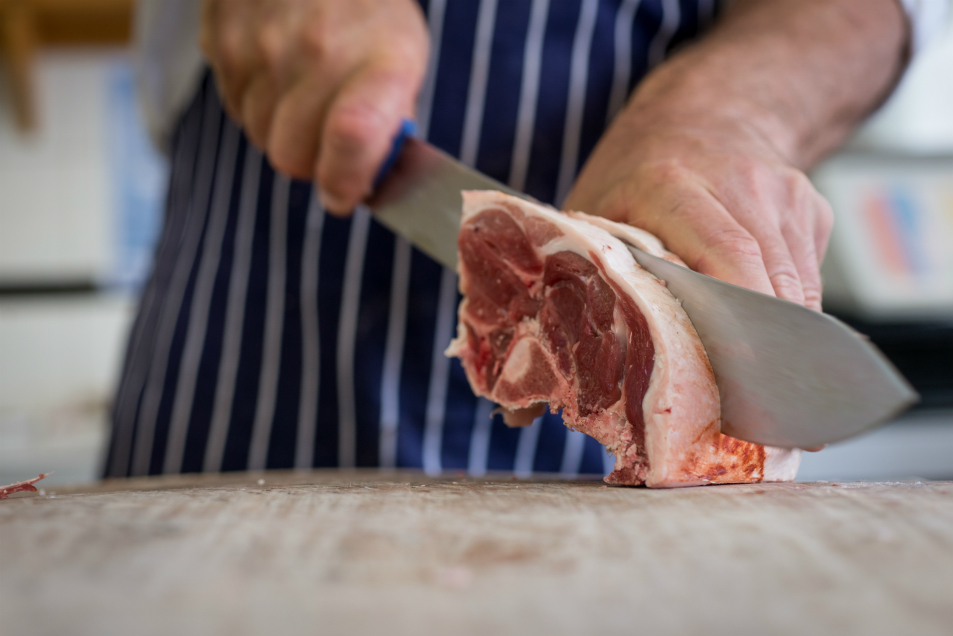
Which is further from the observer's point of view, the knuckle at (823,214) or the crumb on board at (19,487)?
the knuckle at (823,214)

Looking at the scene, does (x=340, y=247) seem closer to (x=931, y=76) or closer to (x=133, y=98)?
(x=931, y=76)

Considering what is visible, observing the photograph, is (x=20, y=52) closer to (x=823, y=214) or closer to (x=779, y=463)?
(x=823, y=214)

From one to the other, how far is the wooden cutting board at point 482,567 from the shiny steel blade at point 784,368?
10 centimetres

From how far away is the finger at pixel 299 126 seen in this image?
1420 millimetres

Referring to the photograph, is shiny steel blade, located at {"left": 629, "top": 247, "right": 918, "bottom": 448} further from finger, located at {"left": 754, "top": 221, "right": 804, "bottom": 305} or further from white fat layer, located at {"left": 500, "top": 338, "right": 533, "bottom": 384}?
white fat layer, located at {"left": 500, "top": 338, "right": 533, "bottom": 384}

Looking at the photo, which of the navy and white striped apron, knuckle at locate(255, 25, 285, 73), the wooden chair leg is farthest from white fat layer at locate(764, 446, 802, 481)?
the wooden chair leg

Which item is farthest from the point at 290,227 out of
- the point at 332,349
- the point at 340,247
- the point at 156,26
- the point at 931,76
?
the point at 931,76

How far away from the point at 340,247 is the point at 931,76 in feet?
12.8

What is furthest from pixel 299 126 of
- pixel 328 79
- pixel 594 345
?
pixel 594 345

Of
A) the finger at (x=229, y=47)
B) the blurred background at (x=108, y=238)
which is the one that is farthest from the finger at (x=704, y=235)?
the blurred background at (x=108, y=238)

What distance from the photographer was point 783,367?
0.88 m

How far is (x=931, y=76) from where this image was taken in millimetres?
4172

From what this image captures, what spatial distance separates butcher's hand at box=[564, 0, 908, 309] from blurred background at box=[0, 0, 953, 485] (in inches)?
82.0

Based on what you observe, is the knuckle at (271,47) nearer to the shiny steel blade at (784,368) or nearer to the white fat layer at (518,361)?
the white fat layer at (518,361)
